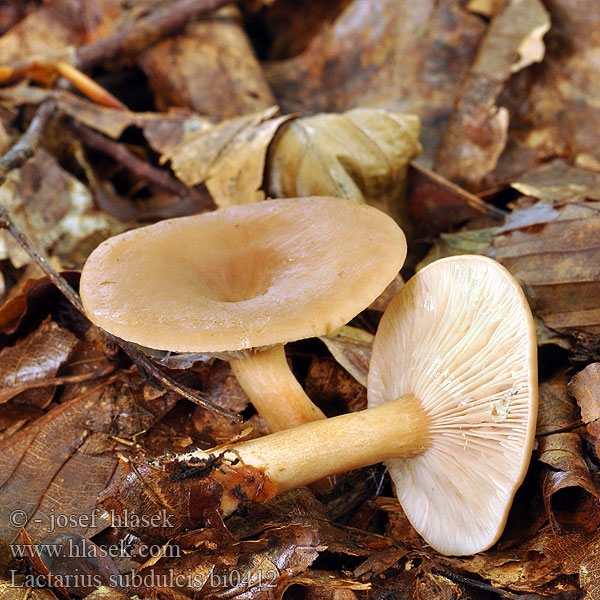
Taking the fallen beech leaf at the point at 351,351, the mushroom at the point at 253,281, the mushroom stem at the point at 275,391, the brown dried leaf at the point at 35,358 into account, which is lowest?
the fallen beech leaf at the point at 351,351

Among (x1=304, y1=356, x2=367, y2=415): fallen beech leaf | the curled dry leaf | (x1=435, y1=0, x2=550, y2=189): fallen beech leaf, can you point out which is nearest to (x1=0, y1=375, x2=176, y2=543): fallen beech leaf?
(x1=304, y1=356, x2=367, y2=415): fallen beech leaf

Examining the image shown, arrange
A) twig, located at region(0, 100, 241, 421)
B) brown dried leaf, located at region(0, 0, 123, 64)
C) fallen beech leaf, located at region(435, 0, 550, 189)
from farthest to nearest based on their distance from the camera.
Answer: brown dried leaf, located at region(0, 0, 123, 64) → fallen beech leaf, located at region(435, 0, 550, 189) → twig, located at region(0, 100, 241, 421)

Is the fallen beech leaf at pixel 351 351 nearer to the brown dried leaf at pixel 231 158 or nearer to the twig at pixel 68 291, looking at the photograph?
the twig at pixel 68 291

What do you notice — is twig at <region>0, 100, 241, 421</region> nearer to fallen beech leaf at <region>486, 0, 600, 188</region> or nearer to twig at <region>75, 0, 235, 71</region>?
twig at <region>75, 0, 235, 71</region>

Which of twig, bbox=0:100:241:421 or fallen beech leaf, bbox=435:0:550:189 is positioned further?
fallen beech leaf, bbox=435:0:550:189

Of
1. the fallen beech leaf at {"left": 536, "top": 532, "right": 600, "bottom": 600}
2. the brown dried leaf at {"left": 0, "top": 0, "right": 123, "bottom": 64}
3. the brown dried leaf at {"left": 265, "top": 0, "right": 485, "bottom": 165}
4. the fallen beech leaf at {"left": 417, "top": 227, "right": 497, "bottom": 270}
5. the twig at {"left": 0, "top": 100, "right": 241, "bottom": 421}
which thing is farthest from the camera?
the brown dried leaf at {"left": 0, "top": 0, "right": 123, "bottom": 64}

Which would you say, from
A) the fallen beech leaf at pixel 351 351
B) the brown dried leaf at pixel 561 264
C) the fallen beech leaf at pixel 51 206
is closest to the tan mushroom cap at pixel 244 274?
the fallen beech leaf at pixel 351 351

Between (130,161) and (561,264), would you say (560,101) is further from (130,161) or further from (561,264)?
(130,161)
